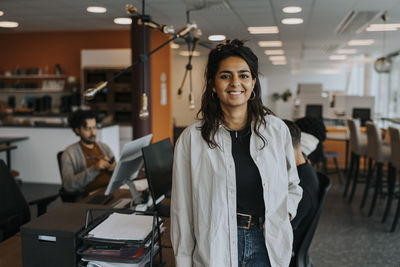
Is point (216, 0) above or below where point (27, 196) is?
above

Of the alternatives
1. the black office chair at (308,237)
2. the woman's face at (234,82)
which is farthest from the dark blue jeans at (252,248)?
the black office chair at (308,237)

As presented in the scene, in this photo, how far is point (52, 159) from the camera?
6160 mm

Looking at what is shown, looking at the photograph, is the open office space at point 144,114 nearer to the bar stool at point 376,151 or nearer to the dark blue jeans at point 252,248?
the bar stool at point 376,151

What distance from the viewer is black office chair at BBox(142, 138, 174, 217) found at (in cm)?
201

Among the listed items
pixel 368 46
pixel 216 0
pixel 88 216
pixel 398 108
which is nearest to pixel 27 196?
pixel 216 0

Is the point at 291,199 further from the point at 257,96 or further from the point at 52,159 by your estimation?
the point at 52,159

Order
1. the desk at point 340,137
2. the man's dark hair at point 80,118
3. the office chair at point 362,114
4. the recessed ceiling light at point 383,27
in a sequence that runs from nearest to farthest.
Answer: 1. the man's dark hair at point 80,118
2. the recessed ceiling light at point 383,27
3. the desk at point 340,137
4. the office chair at point 362,114

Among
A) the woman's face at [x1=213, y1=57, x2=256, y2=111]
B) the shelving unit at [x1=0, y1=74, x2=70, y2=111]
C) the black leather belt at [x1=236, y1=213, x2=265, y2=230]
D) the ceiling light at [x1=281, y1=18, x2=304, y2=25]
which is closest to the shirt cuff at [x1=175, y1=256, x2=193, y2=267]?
the black leather belt at [x1=236, y1=213, x2=265, y2=230]

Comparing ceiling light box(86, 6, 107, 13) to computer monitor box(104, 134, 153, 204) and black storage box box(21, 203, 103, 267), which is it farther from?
→ black storage box box(21, 203, 103, 267)

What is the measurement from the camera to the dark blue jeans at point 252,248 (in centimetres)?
156

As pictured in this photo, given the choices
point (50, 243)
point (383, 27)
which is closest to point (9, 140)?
point (50, 243)

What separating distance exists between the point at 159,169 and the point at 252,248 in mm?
784

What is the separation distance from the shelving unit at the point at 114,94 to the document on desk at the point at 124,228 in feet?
20.3

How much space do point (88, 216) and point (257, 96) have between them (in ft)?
2.78
